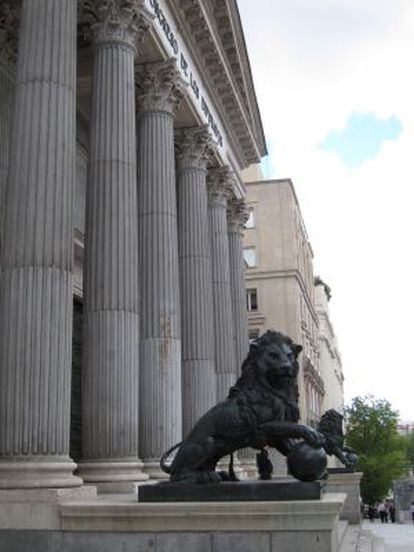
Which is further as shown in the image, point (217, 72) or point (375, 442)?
point (375, 442)

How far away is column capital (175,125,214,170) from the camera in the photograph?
930 inches

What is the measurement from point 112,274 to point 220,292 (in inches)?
454

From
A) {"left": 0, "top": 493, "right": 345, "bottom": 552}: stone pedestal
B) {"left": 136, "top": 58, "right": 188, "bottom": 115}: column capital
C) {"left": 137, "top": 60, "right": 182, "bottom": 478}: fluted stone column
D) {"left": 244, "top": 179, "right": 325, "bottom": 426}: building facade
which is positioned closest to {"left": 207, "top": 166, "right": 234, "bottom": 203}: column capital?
{"left": 137, "top": 60, "right": 182, "bottom": 478}: fluted stone column

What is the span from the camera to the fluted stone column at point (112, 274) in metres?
13.9

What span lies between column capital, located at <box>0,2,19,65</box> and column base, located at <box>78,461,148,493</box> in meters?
9.28

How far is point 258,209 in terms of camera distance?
5769 cm

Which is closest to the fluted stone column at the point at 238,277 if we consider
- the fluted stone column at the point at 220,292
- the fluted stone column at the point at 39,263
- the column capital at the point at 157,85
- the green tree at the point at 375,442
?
the fluted stone column at the point at 220,292

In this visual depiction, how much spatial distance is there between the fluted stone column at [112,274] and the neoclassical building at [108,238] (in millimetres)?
29

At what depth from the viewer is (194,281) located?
2222cm

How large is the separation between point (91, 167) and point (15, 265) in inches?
170

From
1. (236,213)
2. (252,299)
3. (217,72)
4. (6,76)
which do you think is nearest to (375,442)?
(252,299)

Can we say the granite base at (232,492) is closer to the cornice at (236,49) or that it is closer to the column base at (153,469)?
the column base at (153,469)

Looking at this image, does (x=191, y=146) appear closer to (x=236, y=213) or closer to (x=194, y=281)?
(x=194, y=281)

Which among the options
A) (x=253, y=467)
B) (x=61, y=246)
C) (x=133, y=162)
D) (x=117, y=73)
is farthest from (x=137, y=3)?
(x=253, y=467)
